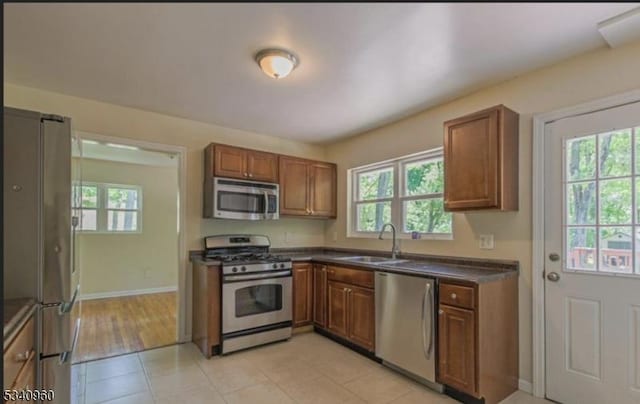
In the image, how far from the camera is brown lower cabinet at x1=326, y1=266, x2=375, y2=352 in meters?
3.08

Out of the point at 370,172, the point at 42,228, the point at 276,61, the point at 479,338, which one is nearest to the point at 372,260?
the point at 370,172

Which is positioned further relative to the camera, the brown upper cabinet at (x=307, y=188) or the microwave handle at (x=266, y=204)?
the brown upper cabinet at (x=307, y=188)

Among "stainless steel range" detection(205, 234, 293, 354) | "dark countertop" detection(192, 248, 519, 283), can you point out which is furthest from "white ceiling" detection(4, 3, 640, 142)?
"stainless steel range" detection(205, 234, 293, 354)

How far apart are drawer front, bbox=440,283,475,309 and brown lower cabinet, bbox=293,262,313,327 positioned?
1781 millimetres

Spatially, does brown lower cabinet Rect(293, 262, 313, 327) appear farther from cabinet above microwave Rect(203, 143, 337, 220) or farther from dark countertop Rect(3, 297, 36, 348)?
dark countertop Rect(3, 297, 36, 348)

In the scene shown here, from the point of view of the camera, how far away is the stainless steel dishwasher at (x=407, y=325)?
2.51 metres

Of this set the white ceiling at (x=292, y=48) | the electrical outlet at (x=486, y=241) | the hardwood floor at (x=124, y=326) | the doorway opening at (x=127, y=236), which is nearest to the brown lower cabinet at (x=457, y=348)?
the electrical outlet at (x=486, y=241)

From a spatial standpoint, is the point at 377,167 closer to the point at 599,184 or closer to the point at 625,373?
the point at 599,184

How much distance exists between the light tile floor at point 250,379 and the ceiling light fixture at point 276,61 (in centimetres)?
241

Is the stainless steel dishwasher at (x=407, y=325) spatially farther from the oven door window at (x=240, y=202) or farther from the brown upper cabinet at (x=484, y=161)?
the oven door window at (x=240, y=202)

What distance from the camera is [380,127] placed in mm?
3975

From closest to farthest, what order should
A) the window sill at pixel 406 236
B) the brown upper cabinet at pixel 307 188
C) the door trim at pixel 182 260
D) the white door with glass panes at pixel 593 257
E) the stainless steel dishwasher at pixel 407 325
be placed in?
1. the white door with glass panes at pixel 593 257
2. the stainless steel dishwasher at pixel 407 325
3. the window sill at pixel 406 236
4. the door trim at pixel 182 260
5. the brown upper cabinet at pixel 307 188

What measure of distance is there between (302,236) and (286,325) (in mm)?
1387

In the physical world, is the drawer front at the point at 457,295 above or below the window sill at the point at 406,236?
below
